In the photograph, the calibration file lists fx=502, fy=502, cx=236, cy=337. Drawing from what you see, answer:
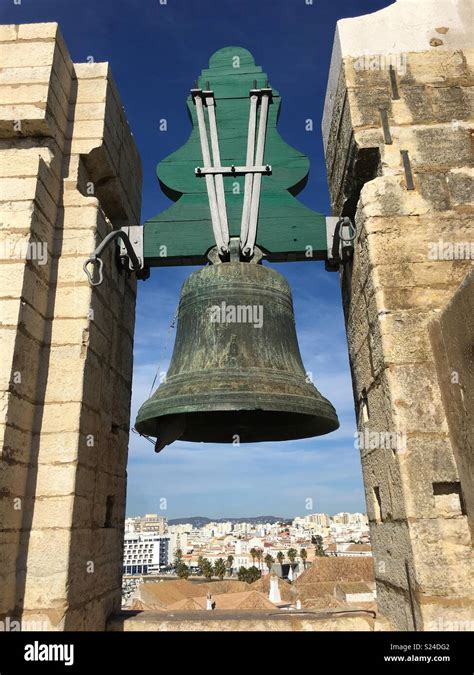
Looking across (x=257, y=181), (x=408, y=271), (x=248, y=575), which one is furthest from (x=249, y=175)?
(x=248, y=575)

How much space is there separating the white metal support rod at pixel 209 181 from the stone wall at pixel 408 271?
2.87 feet

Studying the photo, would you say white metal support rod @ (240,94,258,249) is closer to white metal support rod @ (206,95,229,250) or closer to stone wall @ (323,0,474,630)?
white metal support rod @ (206,95,229,250)

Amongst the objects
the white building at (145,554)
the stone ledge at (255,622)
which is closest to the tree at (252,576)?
the stone ledge at (255,622)

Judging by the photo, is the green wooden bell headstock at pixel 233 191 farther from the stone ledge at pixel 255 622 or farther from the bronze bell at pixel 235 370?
the stone ledge at pixel 255 622

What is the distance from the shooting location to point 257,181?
138 inches

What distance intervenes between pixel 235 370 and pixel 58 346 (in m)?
1.01

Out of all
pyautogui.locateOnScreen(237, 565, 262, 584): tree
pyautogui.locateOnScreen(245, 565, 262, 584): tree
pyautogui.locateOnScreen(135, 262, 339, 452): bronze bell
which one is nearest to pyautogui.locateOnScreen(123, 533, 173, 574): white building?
pyautogui.locateOnScreen(245, 565, 262, 584): tree

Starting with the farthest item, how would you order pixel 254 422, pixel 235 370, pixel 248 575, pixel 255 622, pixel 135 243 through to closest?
pixel 248 575 < pixel 135 243 < pixel 254 422 < pixel 255 622 < pixel 235 370

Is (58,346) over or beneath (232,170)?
beneath

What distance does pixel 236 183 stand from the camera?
357 cm

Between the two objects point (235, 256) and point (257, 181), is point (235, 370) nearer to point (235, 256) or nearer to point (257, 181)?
point (235, 256)

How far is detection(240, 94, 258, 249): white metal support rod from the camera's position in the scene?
332 cm

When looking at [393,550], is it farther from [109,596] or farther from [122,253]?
[122,253]

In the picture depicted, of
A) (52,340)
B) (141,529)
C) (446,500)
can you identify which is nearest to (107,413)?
(52,340)
